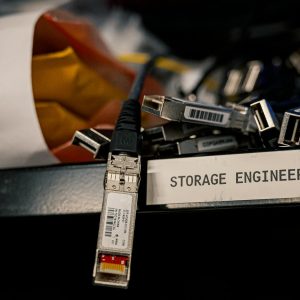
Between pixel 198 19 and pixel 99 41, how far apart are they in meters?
0.51

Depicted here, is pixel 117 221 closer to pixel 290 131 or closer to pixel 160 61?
pixel 290 131

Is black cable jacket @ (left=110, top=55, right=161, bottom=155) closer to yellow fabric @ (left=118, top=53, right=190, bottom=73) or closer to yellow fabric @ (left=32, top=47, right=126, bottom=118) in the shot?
yellow fabric @ (left=32, top=47, right=126, bottom=118)

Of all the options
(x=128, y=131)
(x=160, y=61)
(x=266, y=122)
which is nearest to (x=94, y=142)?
(x=128, y=131)

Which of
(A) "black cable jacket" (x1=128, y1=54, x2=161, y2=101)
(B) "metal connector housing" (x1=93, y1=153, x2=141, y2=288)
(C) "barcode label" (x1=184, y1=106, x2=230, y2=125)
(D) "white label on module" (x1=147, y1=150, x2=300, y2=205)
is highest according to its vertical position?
(A) "black cable jacket" (x1=128, y1=54, x2=161, y2=101)

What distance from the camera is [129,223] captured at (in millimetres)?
326

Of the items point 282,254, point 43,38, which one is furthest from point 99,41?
point 282,254

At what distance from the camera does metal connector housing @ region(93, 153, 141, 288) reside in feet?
1.04

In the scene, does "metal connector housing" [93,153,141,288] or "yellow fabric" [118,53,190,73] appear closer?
"metal connector housing" [93,153,141,288]

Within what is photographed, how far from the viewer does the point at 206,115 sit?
0.38 metres

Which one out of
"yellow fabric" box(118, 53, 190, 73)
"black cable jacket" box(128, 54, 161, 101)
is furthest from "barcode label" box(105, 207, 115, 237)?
"yellow fabric" box(118, 53, 190, 73)

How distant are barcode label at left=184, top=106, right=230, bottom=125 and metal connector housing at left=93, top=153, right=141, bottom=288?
0.06 meters

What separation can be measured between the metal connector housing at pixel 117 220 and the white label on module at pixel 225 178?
3 cm

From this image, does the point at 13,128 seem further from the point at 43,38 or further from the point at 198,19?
the point at 198,19

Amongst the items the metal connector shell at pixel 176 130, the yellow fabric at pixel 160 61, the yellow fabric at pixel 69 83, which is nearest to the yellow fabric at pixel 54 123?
the yellow fabric at pixel 69 83
